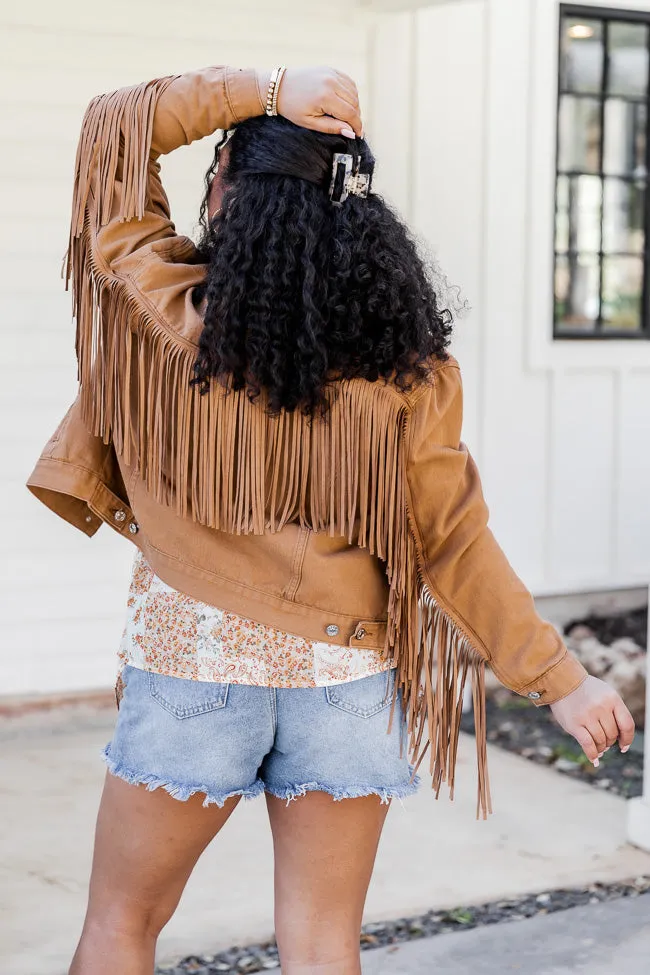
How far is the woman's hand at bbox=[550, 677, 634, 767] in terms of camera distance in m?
1.61

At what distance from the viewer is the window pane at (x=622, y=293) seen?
6.00 meters

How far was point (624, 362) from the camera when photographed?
18.6 ft

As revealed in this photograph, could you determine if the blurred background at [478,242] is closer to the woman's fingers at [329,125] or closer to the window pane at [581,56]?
the window pane at [581,56]

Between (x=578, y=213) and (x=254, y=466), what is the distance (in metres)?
4.69

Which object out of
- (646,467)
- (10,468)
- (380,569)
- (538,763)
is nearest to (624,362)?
(646,467)

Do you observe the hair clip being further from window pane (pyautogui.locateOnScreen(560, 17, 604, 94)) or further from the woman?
window pane (pyautogui.locateOnScreen(560, 17, 604, 94))

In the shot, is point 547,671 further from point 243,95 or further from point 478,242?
point 478,242

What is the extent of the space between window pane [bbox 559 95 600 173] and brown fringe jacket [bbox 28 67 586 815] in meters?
4.50

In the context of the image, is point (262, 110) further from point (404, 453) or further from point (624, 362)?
point (624, 362)

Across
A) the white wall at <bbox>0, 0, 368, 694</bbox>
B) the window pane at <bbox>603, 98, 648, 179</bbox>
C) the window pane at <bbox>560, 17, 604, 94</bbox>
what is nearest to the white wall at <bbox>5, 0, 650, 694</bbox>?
the white wall at <bbox>0, 0, 368, 694</bbox>

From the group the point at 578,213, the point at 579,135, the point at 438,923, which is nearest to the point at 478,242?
the point at 578,213

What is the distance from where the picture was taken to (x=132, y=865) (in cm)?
164

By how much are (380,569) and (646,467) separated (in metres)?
4.30

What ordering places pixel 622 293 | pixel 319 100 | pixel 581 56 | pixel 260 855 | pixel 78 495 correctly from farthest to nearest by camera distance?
pixel 622 293 < pixel 581 56 < pixel 260 855 < pixel 78 495 < pixel 319 100
